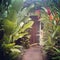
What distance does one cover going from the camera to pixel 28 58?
2.74m

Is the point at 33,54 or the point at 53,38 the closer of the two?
the point at 53,38

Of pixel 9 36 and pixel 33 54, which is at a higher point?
pixel 9 36

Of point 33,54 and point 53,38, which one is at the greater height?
point 53,38

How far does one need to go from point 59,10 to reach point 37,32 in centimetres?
112

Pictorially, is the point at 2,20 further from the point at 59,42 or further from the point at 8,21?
the point at 59,42

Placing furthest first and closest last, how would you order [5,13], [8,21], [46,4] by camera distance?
[46,4], [5,13], [8,21]

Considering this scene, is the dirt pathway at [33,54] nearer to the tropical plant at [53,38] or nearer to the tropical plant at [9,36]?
the tropical plant at [53,38]

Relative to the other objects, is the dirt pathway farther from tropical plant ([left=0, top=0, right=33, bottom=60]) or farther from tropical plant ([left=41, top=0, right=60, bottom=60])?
tropical plant ([left=0, top=0, right=33, bottom=60])

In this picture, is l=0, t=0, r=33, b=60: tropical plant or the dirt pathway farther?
the dirt pathway

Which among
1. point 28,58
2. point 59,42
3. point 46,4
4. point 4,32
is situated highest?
point 46,4

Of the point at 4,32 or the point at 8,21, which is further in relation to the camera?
the point at 4,32

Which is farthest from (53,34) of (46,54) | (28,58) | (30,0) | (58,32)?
(30,0)

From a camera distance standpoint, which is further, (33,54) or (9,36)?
(33,54)

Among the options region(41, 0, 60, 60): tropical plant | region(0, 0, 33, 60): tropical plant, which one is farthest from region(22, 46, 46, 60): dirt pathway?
region(0, 0, 33, 60): tropical plant
